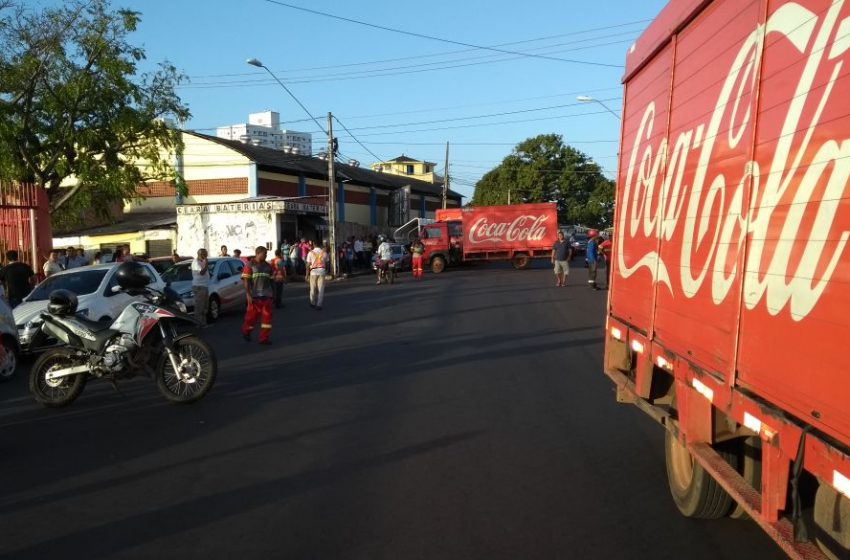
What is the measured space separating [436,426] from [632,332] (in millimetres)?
2261

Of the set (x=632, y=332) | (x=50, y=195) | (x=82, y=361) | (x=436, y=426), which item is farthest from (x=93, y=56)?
(x=632, y=332)

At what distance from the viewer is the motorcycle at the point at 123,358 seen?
26.4 feet

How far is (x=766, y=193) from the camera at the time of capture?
10.4 ft

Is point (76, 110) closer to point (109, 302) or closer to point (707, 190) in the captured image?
point (109, 302)

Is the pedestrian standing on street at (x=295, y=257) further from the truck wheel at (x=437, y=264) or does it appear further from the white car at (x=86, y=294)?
the white car at (x=86, y=294)

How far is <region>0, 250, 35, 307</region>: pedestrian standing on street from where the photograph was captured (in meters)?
14.3

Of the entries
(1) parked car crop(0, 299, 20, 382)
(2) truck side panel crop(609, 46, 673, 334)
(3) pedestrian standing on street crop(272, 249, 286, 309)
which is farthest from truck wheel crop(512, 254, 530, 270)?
(2) truck side panel crop(609, 46, 673, 334)

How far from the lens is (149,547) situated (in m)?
4.33

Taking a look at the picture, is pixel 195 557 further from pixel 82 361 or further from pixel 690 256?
pixel 82 361

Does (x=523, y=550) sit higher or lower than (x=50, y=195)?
lower

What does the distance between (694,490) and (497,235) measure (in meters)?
32.8

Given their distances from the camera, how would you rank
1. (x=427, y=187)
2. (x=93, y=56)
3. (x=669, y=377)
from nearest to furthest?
(x=669, y=377) < (x=93, y=56) < (x=427, y=187)

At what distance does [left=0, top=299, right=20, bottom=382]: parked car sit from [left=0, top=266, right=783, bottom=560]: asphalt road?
0.68 feet

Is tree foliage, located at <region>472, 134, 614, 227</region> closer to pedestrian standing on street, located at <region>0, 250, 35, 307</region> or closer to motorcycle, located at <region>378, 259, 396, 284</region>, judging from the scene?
motorcycle, located at <region>378, 259, 396, 284</region>
